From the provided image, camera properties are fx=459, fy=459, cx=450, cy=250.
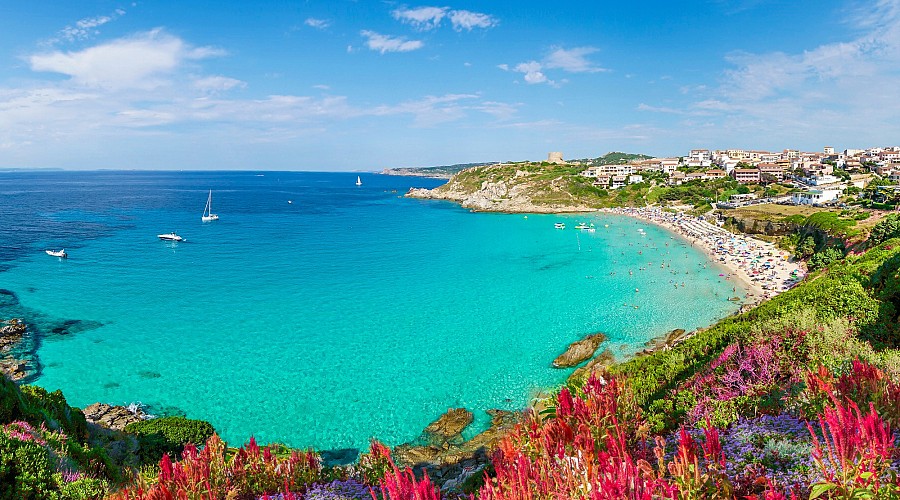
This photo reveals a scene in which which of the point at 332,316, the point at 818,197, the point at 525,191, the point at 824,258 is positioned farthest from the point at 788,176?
the point at 332,316

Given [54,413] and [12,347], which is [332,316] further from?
[54,413]

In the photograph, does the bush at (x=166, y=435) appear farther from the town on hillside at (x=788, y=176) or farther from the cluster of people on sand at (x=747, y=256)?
the town on hillside at (x=788, y=176)

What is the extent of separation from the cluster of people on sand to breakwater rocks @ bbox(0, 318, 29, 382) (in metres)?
48.8

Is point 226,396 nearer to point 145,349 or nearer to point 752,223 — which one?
point 145,349

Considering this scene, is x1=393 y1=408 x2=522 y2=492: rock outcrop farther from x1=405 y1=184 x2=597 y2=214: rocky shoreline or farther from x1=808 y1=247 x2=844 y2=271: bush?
x1=405 y1=184 x2=597 y2=214: rocky shoreline

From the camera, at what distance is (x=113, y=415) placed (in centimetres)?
1992

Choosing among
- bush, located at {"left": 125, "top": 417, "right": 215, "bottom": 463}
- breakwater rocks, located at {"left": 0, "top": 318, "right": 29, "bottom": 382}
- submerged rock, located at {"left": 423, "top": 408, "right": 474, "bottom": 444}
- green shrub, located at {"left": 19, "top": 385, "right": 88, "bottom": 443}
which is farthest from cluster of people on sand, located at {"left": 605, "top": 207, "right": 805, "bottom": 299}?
breakwater rocks, located at {"left": 0, "top": 318, "right": 29, "bottom": 382}

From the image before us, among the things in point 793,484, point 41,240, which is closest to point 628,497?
point 793,484

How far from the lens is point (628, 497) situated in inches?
133

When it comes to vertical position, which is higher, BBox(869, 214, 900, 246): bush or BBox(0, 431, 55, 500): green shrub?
BBox(869, 214, 900, 246): bush

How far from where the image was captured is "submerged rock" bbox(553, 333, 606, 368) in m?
25.5

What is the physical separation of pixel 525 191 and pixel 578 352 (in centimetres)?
9766

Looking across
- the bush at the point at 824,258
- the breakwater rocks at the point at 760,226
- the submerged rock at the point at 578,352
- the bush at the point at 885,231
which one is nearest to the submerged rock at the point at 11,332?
the submerged rock at the point at 578,352

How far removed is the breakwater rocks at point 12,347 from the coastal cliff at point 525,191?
92764 mm
